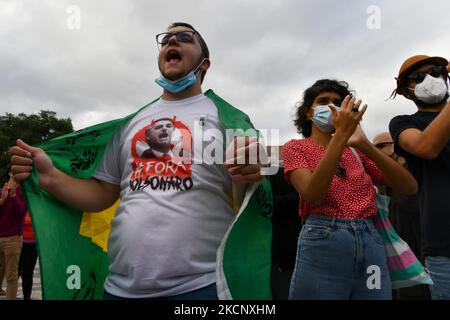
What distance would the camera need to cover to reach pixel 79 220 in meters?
2.29

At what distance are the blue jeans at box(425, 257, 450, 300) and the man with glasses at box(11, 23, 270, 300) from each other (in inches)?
36.4

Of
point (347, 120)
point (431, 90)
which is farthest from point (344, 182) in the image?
point (431, 90)

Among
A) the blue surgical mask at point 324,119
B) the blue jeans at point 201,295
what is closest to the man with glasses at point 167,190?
the blue jeans at point 201,295

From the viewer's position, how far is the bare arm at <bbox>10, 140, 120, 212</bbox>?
2055mm

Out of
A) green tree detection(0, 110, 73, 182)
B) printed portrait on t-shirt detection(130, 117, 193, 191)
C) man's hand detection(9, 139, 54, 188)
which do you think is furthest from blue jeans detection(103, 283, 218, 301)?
green tree detection(0, 110, 73, 182)

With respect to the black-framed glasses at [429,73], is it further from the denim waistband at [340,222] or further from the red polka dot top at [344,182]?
the denim waistband at [340,222]

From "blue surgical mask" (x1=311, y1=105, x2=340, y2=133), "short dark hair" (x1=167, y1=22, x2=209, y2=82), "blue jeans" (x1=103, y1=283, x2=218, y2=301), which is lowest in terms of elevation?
"blue jeans" (x1=103, y1=283, x2=218, y2=301)

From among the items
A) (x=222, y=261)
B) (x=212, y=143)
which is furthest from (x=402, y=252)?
(x=212, y=143)

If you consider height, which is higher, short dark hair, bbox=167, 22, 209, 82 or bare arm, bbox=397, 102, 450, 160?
short dark hair, bbox=167, 22, 209, 82

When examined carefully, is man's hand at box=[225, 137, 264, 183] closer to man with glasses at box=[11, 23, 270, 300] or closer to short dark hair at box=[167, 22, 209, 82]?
man with glasses at box=[11, 23, 270, 300]

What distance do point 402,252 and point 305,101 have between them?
107 cm

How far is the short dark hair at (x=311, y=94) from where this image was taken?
2.50 meters

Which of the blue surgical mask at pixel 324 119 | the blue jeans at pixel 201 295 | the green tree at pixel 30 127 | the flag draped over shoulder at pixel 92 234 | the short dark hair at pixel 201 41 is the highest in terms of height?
the green tree at pixel 30 127
